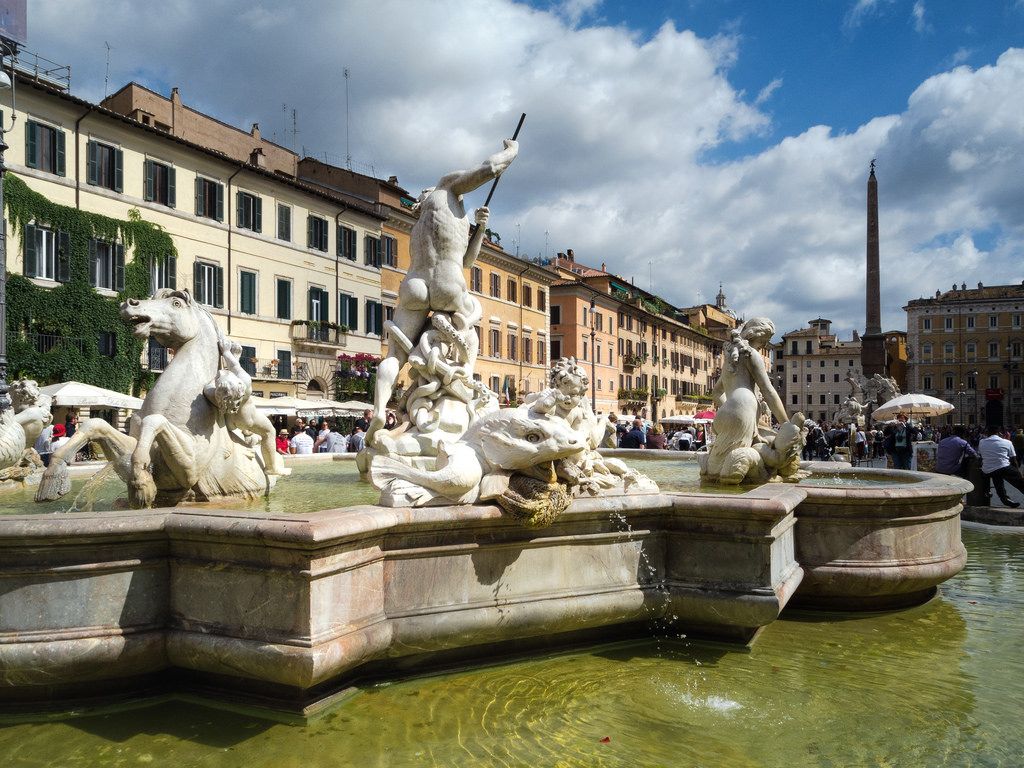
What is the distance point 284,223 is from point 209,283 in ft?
15.2

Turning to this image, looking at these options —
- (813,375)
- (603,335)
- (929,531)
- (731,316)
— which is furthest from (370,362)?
(813,375)

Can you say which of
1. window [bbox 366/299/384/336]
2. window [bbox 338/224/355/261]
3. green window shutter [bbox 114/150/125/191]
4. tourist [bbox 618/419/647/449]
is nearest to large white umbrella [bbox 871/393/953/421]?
tourist [bbox 618/419/647/449]

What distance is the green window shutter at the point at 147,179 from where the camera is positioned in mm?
26828

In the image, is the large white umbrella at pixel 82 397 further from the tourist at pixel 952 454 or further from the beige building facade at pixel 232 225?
the tourist at pixel 952 454

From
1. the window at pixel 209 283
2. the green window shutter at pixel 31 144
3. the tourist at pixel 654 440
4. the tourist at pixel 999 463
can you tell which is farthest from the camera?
the window at pixel 209 283

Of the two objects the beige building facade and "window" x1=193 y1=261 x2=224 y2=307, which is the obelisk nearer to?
the beige building facade

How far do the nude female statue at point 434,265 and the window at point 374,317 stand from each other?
3009 centimetres

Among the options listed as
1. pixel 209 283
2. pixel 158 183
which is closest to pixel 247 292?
pixel 209 283

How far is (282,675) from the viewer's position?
10.7ft

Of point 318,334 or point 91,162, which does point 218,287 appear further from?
point 91,162

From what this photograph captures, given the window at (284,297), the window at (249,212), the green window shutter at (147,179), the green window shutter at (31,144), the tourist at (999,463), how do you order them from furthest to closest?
1. the window at (284,297)
2. the window at (249,212)
3. the green window shutter at (147,179)
4. the green window shutter at (31,144)
5. the tourist at (999,463)

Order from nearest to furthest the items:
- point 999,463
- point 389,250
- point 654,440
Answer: point 999,463 → point 654,440 → point 389,250

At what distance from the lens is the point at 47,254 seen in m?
24.1

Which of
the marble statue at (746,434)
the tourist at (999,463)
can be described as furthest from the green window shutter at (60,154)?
the tourist at (999,463)
